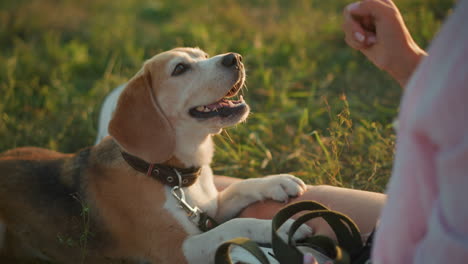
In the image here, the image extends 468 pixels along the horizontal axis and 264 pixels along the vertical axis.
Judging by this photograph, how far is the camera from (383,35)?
2010 mm

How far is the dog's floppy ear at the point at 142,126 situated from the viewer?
2.39 meters

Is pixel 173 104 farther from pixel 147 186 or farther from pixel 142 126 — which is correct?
pixel 147 186

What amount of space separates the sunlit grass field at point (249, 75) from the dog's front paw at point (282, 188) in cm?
40

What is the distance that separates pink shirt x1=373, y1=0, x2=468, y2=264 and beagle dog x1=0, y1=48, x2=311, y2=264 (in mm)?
1109

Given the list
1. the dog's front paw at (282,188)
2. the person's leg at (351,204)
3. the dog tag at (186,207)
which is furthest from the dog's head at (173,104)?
the person's leg at (351,204)

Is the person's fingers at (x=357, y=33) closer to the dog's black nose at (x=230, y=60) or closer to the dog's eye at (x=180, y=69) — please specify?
the dog's black nose at (x=230, y=60)

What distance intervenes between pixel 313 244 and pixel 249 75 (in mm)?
3248

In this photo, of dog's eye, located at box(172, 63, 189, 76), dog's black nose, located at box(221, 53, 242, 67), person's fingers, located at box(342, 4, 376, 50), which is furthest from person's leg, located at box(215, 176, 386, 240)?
dog's eye, located at box(172, 63, 189, 76)

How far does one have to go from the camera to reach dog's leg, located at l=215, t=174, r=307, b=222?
2.50 meters

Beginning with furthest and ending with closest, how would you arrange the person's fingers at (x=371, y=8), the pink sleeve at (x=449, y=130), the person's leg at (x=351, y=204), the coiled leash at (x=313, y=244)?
the person's leg at (x=351, y=204)
the person's fingers at (x=371, y=8)
the coiled leash at (x=313, y=244)
the pink sleeve at (x=449, y=130)

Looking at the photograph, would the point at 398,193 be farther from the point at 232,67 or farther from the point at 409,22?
the point at 409,22

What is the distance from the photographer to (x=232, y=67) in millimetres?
2590

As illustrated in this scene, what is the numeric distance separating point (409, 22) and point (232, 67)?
3271 mm

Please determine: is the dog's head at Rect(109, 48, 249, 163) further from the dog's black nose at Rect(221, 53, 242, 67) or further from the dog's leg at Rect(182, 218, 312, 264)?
the dog's leg at Rect(182, 218, 312, 264)
